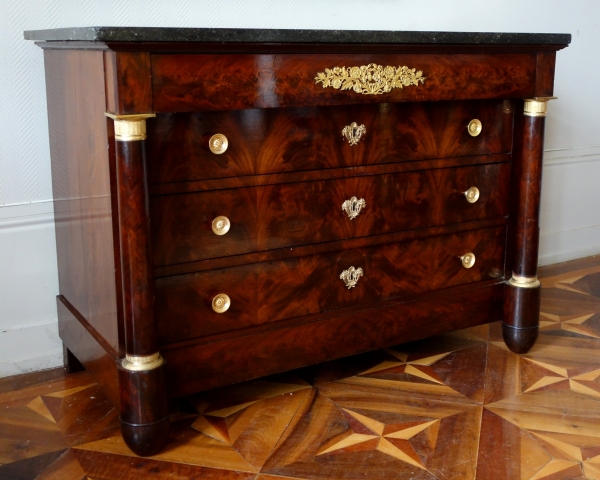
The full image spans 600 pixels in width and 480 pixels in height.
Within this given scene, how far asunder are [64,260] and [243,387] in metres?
0.57

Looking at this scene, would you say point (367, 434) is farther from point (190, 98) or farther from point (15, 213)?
point (15, 213)

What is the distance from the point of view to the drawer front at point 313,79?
1.49 meters

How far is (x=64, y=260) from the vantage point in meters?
1.96

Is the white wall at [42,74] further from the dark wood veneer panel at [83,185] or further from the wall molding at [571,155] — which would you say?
the wall molding at [571,155]

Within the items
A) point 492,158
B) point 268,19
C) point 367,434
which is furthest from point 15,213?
point 492,158

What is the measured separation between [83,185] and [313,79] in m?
0.57

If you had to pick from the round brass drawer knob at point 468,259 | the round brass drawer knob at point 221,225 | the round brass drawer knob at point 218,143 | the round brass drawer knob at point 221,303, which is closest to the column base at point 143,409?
the round brass drawer knob at point 221,303

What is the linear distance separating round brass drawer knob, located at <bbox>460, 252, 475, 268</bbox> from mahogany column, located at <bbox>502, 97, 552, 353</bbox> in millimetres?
137

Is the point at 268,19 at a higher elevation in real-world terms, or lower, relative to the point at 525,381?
higher

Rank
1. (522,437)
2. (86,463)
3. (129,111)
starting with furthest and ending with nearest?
1. (522,437)
2. (86,463)
3. (129,111)

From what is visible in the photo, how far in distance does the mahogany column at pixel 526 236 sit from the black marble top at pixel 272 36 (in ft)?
0.71

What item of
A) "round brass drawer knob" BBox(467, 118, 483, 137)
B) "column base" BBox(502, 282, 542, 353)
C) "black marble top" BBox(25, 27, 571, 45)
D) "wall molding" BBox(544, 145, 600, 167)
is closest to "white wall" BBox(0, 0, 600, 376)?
"black marble top" BBox(25, 27, 571, 45)

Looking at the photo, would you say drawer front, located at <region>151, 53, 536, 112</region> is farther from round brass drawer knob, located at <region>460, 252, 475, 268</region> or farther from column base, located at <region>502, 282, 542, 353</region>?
column base, located at <region>502, 282, 542, 353</region>

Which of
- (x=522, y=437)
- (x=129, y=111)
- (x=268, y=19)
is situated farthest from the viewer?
(x=268, y=19)
